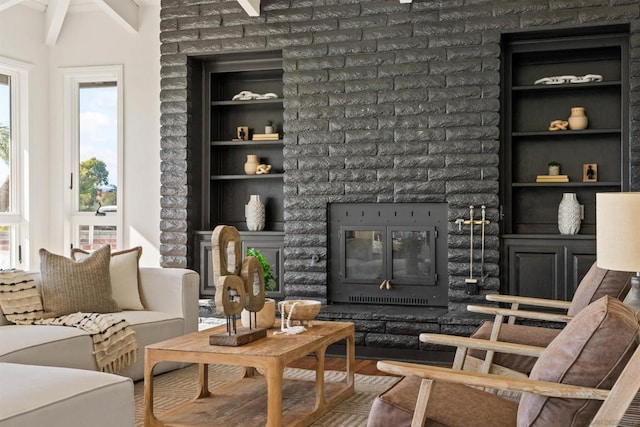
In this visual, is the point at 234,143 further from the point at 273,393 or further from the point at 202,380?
the point at 273,393

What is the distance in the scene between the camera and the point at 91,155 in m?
6.98

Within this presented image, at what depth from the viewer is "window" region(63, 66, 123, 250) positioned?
22.7 ft

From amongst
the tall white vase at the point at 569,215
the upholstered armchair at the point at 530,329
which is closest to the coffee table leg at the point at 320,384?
the upholstered armchair at the point at 530,329

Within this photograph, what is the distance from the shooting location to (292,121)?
20.1ft

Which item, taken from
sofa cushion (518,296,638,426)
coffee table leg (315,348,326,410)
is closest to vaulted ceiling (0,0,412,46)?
coffee table leg (315,348,326,410)

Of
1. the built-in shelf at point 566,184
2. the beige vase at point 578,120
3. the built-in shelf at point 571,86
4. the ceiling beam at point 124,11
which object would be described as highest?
the ceiling beam at point 124,11

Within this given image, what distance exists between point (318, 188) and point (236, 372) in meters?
1.79

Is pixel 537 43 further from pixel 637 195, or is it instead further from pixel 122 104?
pixel 122 104

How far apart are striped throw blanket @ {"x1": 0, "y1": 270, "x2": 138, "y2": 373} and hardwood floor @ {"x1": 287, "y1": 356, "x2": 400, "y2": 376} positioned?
4.46 ft

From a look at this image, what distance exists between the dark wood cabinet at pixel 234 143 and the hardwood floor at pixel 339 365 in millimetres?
1409

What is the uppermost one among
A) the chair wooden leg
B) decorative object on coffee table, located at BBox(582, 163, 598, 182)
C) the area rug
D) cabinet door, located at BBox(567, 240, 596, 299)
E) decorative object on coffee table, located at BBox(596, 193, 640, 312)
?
decorative object on coffee table, located at BBox(582, 163, 598, 182)

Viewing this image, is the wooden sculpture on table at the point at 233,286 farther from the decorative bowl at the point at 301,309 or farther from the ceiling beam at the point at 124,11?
the ceiling beam at the point at 124,11

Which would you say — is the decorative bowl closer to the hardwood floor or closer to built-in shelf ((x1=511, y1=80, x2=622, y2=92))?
the hardwood floor

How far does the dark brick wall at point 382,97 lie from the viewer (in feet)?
18.4
